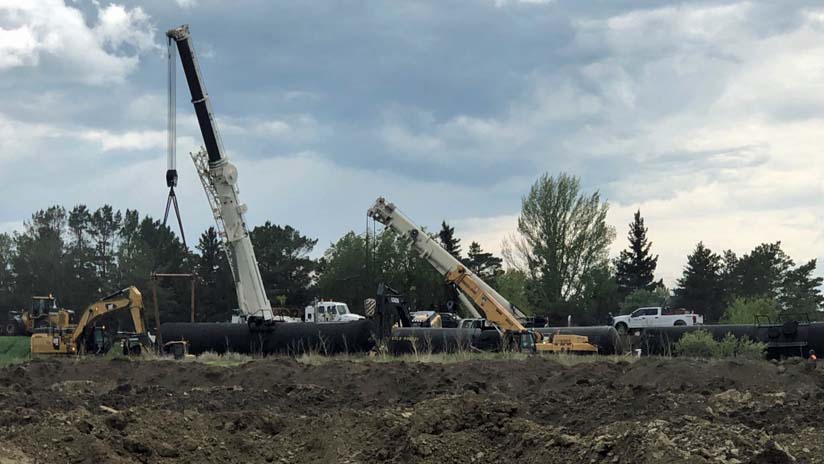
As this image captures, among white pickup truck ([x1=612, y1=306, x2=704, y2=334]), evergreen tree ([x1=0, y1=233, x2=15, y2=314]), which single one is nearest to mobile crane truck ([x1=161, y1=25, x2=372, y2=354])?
white pickup truck ([x1=612, y1=306, x2=704, y2=334])

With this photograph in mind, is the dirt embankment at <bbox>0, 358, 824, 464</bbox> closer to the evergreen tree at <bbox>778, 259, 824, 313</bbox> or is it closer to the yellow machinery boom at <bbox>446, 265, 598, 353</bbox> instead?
the yellow machinery boom at <bbox>446, 265, 598, 353</bbox>

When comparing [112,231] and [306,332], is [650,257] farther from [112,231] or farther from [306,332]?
[306,332]

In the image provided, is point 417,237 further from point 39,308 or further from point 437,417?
point 437,417

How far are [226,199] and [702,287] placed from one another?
50011mm

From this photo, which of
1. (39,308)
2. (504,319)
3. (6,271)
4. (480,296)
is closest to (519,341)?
(504,319)

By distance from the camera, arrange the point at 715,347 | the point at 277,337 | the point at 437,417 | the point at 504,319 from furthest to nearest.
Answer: the point at 504,319 → the point at 277,337 → the point at 715,347 → the point at 437,417

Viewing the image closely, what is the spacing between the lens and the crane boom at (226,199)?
29.0 meters

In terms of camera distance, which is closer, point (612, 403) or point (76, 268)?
point (612, 403)

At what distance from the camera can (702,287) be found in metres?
69.6

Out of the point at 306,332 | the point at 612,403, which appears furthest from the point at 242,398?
the point at 306,332

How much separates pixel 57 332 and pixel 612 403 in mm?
26548

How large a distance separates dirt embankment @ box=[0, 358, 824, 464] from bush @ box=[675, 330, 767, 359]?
A: 777cm

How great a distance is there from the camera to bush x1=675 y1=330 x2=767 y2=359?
22.2 meters

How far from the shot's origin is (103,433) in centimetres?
977
